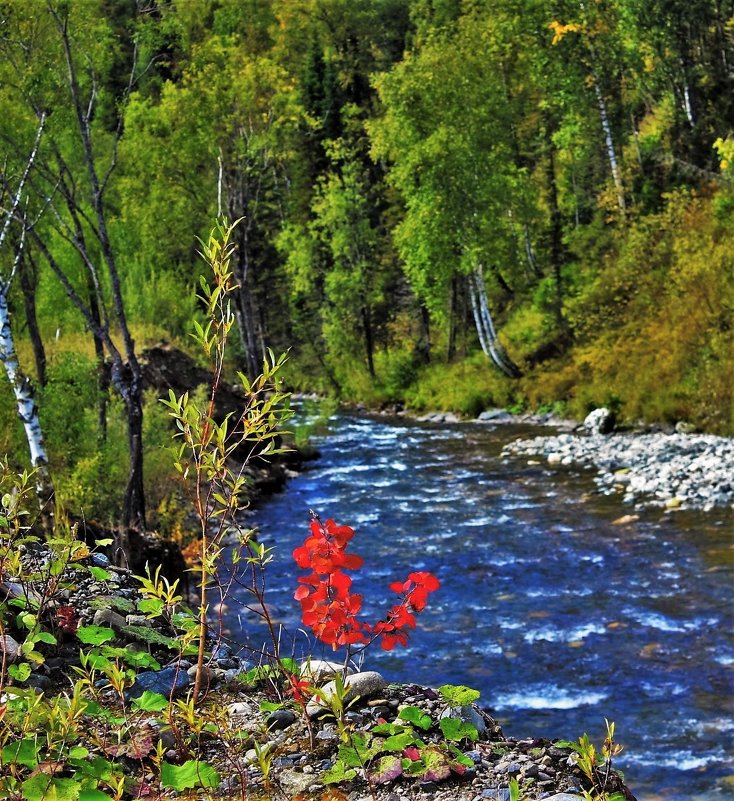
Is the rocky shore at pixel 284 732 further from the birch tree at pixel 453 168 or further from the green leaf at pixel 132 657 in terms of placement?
the birch tree at pixel 453 168

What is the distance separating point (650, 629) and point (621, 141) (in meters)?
25.5

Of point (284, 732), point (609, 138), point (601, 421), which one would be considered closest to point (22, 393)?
point (284, 732)

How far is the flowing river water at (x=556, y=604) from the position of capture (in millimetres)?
→ 6895

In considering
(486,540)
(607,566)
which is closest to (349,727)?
(607,566)

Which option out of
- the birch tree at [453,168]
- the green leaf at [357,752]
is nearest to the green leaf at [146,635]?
the green leaf at [357,752]

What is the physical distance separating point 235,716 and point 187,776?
982mm

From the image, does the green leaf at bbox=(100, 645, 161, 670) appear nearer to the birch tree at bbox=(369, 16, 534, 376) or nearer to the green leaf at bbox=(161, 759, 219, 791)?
the green leaf at bbox=(161, 759, 219, 791)

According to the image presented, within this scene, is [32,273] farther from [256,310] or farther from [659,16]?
[256,310]

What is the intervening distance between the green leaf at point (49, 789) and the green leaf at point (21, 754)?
0.10 metres

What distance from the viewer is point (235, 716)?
4.02 meters

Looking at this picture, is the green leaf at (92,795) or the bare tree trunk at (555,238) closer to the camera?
the green leaf at (92,795)

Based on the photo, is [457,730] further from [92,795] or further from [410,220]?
[410,220]

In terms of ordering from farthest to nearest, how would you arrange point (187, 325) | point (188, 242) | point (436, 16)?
point (436, 16), point (188, 242), point (187, 325)

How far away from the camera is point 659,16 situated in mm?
25094
